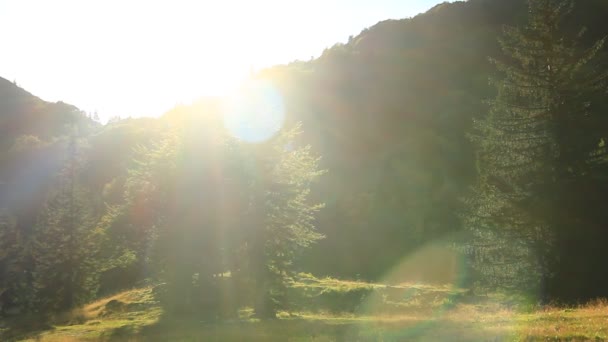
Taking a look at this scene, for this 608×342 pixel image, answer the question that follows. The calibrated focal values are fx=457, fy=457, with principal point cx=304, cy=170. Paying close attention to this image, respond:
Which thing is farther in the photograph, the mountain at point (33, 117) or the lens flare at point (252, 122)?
the mountain at point (33, 117)

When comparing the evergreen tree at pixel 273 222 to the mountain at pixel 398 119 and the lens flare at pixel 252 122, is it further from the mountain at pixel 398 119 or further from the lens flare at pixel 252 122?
the mountain at pixel 398 119

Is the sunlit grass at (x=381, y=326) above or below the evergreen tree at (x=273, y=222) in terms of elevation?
below

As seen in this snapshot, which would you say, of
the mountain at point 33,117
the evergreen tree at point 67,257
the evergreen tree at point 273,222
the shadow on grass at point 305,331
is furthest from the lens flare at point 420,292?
the mountain at point 33,117

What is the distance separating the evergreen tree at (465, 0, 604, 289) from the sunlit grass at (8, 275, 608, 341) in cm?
399

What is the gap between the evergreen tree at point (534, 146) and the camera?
29.9 m

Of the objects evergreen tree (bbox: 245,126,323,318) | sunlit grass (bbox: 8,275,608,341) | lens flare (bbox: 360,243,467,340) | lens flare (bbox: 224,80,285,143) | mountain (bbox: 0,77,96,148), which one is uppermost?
mountain (bbox: 0,77,96,148)

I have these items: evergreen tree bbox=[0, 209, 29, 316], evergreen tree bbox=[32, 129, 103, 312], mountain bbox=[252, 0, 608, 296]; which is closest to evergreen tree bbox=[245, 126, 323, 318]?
mountain bbox=[252, 0, 608, 296]

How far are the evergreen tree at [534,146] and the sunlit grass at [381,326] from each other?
3991mm

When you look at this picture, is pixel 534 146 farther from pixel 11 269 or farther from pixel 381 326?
pixel 11 269

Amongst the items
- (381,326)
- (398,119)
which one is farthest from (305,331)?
(398,119)

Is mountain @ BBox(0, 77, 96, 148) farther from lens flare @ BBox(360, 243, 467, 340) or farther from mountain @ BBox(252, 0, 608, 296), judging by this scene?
lens flare @ BBox(360, 243, 467, 340)

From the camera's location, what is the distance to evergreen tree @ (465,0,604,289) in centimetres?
2991

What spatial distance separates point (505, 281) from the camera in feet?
104

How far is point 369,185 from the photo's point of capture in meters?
67.1
